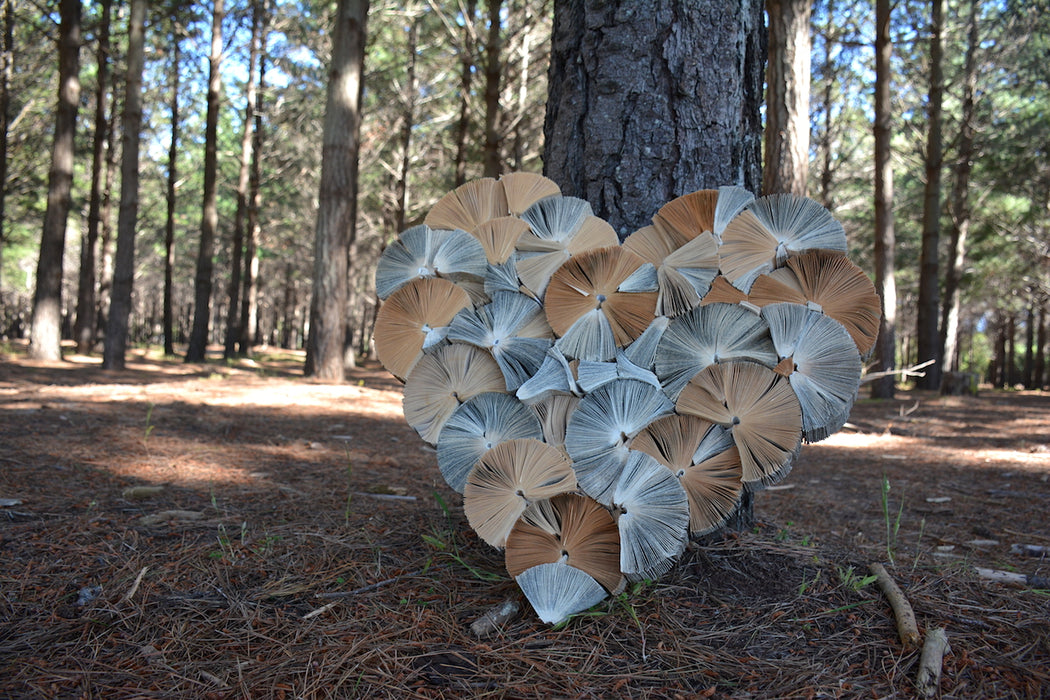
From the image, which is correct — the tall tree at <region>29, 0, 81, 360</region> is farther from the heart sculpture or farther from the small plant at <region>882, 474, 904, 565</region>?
the small plant at <region>882, 474, 904, 565</region>

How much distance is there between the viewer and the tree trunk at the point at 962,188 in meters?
12.9

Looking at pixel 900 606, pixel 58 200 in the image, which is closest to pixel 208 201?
pixel 58 200

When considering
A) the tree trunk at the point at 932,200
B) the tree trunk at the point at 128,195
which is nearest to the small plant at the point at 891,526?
the tree trunk at the point at 128,195

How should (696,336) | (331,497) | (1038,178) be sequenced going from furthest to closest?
1. (1038,178)
2. (331,497)
3. (696,336)

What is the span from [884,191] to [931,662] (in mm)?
10777

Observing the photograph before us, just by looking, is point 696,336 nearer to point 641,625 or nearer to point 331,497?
point 641,625

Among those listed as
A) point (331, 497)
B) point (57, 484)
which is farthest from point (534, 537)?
point (57, 484)

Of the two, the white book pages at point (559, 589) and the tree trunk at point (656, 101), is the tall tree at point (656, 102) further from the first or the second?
the white book pages at point (559, 589)

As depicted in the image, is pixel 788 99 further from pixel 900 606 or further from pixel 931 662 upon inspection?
pixel 931 662

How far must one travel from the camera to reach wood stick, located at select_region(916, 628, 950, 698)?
4.09ft

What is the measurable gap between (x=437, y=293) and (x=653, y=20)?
103cm

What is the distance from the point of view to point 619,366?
153cm

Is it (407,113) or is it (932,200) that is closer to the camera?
(932,200)

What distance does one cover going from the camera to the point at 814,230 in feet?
5.25
